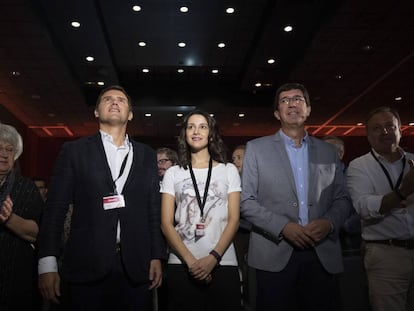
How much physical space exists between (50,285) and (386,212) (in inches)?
67.3

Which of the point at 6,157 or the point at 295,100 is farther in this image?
the point at 295,100

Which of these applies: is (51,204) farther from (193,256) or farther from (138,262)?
(193,256)

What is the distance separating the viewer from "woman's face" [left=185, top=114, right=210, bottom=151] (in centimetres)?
211

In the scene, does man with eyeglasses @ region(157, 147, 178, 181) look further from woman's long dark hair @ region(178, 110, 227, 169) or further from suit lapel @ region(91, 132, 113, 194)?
suit lapel @ region(91, 132, 113, 194)

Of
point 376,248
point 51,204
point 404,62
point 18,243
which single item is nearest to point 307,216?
point 376,248

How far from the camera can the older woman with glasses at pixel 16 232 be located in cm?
176

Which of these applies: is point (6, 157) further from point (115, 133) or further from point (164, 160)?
point (164, 160)

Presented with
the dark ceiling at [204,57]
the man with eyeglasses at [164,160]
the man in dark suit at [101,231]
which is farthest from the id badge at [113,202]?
the dark ceiling at [204,57]

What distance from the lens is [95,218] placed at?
1.68 meters

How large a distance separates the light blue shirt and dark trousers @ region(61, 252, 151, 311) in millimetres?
859

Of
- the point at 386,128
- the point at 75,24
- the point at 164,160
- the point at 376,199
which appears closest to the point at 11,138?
the point at 164,160

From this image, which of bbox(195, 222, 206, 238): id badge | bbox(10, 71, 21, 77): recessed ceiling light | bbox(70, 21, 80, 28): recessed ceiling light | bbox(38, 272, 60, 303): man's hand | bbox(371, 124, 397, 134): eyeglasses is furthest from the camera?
bbox(10, 71, 21, 77): recessed ceiling light

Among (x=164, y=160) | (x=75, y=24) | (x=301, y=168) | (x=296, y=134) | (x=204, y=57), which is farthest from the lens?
(x=204, y=57)

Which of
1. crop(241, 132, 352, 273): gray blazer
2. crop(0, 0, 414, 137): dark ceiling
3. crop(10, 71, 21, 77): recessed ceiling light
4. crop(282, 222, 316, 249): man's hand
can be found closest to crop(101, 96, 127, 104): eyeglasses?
crop(241, 132, 352, 273): gray blazer
